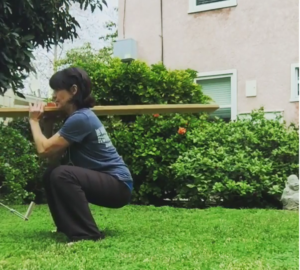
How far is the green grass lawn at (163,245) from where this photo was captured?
2459 millimetres

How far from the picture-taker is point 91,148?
129 inches

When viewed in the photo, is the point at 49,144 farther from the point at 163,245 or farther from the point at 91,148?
the point at 163,245

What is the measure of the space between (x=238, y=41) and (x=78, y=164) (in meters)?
5.78

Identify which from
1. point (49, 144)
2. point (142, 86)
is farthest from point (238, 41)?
point (49, 144)

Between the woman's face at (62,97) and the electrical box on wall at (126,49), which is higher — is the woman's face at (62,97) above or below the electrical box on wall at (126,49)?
below

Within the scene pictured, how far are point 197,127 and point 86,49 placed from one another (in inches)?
799

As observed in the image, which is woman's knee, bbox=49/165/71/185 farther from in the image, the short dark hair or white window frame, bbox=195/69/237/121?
white window frame, bbox=195/69/237/121

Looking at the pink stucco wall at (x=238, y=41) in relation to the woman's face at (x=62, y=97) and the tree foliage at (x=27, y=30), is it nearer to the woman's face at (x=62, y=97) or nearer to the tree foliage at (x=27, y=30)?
the tree foliage at (x=27, y=30)

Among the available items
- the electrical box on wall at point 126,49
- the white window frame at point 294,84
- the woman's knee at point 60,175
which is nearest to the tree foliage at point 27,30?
the woman's knee at point 60,175

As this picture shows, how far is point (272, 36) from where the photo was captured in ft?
26.9

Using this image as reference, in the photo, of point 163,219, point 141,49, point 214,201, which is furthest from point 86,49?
point 163,219

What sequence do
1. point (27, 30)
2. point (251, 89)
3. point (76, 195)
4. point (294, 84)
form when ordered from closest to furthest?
point (76, 195) < point (27, 30) < point (294, 84) < point (251, 89)

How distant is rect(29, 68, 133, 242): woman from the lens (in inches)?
122

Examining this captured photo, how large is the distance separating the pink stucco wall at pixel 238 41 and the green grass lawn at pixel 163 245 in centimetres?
397
